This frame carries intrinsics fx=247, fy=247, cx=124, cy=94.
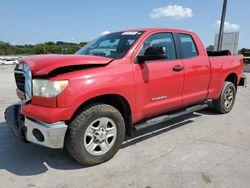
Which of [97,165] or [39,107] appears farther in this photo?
[97,165]

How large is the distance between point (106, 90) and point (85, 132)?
1.97ft

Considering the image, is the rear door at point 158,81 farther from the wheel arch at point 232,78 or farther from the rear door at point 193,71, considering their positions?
the wheel arch at point 232,78

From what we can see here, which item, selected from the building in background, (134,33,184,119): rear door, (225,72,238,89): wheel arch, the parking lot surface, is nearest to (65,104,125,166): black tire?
the parking lot surface

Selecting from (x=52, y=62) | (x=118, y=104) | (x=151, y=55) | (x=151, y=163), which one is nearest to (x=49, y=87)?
(x=52, y=62)

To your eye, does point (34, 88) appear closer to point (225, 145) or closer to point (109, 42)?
point (109, 42)

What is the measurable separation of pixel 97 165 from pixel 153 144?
1071 millimetres

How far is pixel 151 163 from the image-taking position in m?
3.34

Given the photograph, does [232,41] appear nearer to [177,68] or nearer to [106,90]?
[177,68]

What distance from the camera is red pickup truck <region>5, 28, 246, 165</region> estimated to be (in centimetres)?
292

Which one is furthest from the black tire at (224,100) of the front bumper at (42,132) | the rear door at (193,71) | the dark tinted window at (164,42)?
the front bumper at (42,132)

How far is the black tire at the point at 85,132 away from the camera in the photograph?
3.02 meters

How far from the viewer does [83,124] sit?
10.0 ft

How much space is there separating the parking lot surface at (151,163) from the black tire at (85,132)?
12 cm

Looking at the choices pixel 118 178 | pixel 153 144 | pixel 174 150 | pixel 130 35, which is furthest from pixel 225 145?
pixel 130 35
